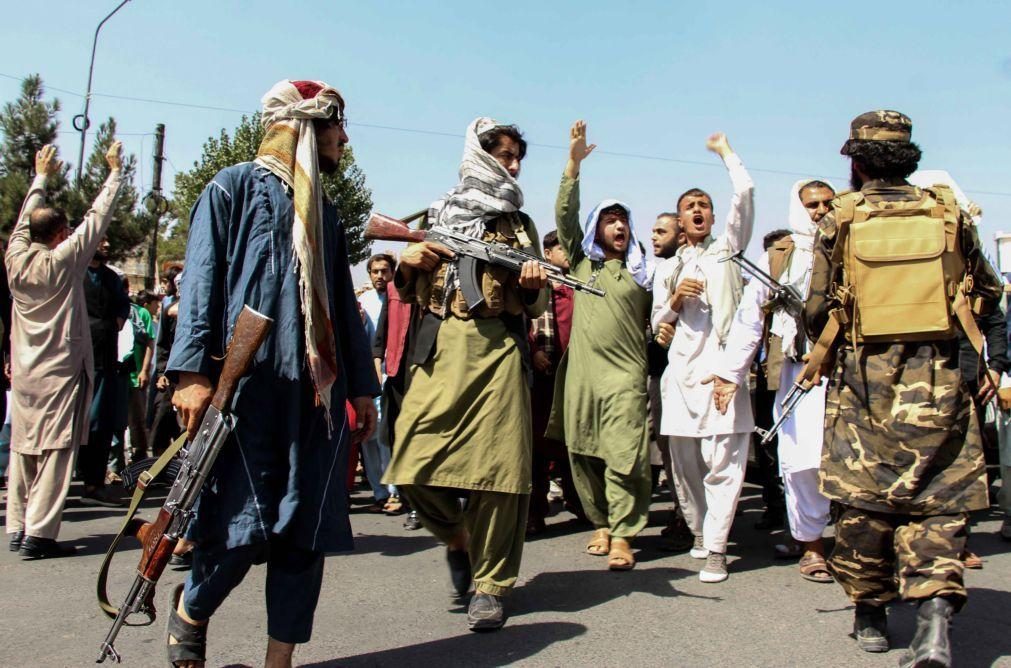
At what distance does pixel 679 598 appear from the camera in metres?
4.59

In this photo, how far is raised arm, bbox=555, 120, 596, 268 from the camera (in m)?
5.18

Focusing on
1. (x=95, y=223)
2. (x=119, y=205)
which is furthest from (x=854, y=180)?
(x=119, y=205)

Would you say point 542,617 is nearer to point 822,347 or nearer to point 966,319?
point 822,347

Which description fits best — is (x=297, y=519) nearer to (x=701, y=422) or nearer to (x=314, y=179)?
(x=314, y=179)

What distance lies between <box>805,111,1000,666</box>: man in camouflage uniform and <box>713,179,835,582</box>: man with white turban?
111cm

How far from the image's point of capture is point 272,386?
3150 millimetres

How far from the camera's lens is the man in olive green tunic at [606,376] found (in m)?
5.42

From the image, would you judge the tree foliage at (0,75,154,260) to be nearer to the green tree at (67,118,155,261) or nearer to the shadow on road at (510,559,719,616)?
the green tree at (67,118,155,261)

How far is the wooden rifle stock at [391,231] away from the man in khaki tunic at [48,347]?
6.66 feet

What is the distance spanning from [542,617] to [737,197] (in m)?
2.33

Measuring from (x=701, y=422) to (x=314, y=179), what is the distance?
284cm

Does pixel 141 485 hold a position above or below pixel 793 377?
below

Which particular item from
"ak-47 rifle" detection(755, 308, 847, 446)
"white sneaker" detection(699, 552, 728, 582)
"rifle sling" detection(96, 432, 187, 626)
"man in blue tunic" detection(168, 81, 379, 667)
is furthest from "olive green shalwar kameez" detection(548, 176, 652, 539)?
"rifle sling" detection(96, 432, 187, 626)

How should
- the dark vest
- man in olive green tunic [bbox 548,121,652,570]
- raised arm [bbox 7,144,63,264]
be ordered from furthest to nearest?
the dark vest, raised arm [bbox 7,144,63,264], man in olive green tunic [bbox 548,121,652,570]
